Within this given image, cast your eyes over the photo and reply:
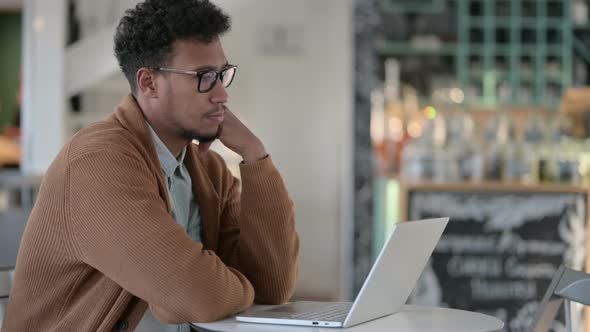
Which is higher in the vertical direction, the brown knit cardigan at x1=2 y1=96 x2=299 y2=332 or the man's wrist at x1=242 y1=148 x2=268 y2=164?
the man's wrist at x1=242 y1=148 x2=268 y2=164

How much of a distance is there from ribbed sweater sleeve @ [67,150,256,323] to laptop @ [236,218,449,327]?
0.31 feet

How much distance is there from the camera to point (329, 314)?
185 centimetres

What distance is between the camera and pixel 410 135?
783cm

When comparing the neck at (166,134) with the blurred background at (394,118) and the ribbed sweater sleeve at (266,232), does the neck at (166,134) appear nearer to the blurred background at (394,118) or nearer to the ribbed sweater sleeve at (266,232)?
the ribbed sweater sleeve at (266,232)

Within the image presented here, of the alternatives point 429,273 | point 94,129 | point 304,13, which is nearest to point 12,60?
point 304,13

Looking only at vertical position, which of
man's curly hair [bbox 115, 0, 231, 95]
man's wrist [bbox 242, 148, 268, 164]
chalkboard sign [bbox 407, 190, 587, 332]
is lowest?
chalkboard sign [bbox 407, 190, 587, 332]

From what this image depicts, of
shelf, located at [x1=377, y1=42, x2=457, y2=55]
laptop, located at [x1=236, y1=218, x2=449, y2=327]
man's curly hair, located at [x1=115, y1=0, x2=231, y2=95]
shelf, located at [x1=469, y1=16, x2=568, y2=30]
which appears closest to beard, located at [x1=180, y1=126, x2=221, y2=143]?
man's curly hair, located at [x1=115, y1=0, x2=231, y2=95]

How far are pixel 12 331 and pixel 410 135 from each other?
605 centimetres

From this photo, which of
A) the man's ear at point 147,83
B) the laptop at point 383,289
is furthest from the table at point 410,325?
the man's ear at point 147,83

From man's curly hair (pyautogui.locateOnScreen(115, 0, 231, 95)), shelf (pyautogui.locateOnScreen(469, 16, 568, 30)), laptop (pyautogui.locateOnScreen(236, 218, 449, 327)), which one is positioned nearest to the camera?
laptop (pyautogui.locateOnScreen(236, 218, 449, 327))

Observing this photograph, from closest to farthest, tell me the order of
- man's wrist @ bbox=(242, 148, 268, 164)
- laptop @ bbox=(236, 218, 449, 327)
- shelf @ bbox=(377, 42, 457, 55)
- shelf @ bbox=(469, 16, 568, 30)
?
laptop @ bbox=(236, 218, 449, 327) < man's wrist @ bbox=(242, 148, 268, 164) < shelf @ bbox=(377, 42, 457, 55) < shelf @ bbox=(469, 16, 568, 30)

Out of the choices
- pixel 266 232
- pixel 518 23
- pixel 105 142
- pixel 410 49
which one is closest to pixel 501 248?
pixel 266 232

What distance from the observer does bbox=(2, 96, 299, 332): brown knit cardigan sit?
1776 mm

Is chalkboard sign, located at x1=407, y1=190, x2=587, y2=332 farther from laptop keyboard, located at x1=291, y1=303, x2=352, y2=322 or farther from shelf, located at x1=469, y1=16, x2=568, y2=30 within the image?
shelf, located at x1=469, y1=16, x2=568, y2=30
